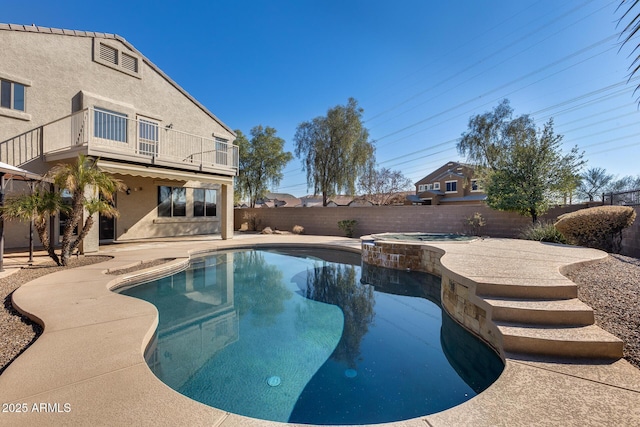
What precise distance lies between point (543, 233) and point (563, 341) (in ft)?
30.1

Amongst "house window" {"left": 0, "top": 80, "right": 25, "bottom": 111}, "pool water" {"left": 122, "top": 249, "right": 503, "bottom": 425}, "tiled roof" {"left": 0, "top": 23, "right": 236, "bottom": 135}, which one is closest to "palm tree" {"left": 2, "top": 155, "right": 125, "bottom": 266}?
"pool water" {"left": 122, "top": 249, "right": 503, "bottom": 425}

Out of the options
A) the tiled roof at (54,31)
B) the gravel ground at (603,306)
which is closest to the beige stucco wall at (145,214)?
the tiled roof at (54,31)

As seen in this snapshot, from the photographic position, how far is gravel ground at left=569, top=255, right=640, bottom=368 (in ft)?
10.1

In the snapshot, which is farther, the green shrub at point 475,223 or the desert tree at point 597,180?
the desert tree at point 597,180

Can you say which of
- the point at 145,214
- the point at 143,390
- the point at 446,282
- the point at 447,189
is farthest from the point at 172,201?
the point at 447,189

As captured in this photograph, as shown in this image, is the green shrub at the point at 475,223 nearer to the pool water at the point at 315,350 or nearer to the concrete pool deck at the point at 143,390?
the pool water at the point at 315,350

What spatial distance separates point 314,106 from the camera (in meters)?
21.8

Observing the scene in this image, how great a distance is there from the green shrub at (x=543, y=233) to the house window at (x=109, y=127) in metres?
16.3

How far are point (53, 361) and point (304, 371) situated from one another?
8.63 feet

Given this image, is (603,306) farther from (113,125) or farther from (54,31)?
(54,31)

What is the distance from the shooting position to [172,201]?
15.4 meters

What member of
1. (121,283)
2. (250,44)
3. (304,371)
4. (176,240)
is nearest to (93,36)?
(250,44)

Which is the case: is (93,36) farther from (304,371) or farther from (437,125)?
(437,125)

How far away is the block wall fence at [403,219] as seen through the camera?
1185 centimetres
